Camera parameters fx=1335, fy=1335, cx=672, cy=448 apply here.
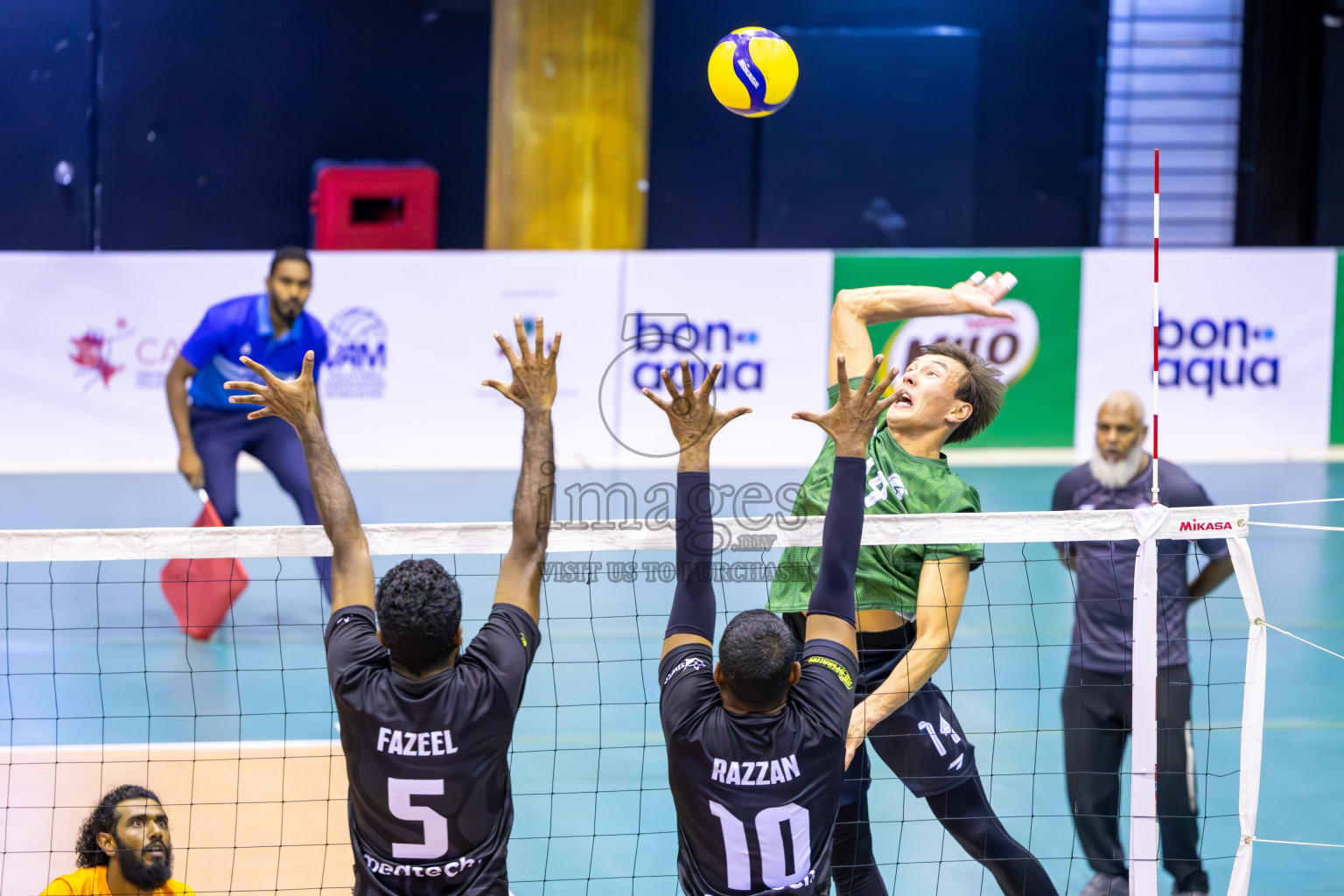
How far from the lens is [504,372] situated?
10570 millimetres

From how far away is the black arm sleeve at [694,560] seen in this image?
3.21 m

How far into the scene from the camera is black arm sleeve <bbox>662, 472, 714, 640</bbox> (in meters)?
3.21

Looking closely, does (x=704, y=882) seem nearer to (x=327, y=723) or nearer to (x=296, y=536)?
(x=296, y=536)

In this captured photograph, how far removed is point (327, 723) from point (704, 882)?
3.40m

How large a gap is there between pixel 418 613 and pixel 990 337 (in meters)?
8.46

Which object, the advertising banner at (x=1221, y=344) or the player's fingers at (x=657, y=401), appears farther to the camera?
the advertising banner at (x=1221, y=344)

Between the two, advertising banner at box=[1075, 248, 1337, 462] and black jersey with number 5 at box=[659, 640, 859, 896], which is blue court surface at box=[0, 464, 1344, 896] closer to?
advertising banner at box=[1075, 248, 1337, 462]

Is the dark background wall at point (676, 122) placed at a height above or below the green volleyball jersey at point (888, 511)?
above

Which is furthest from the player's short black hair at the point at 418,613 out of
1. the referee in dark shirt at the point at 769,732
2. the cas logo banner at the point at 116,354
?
the cas logo banner at the point at 116,354

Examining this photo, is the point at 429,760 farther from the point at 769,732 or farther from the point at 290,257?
the point at 290,257

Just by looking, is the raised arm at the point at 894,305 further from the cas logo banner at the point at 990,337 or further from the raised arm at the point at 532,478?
the cas logo banner at the point at 990,337

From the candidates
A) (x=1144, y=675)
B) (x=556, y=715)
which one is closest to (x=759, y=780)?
(x=1144, y=675)

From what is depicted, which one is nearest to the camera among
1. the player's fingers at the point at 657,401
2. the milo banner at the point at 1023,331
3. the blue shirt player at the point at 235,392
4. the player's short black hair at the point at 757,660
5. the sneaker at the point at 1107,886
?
the player's short black hair at the point at 757,660

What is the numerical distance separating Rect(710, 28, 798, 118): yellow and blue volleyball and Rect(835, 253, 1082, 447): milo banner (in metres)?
4.42
